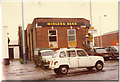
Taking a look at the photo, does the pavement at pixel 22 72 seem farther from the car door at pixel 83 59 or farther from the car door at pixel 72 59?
the car door at pixel 83 59

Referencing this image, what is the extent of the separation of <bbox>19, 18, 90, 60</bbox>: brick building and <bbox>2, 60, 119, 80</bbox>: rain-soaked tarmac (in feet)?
1.61

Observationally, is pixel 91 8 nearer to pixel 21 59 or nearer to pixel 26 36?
pixel 26 36

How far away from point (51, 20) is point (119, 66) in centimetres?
324

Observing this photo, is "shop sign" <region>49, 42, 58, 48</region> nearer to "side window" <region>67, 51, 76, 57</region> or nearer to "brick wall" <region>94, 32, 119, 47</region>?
"side window" <region>67, 51, 76, 57</region>

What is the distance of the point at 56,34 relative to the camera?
7230mm

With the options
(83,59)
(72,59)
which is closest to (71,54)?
(72,59)

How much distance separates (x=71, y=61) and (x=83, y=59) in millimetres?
494

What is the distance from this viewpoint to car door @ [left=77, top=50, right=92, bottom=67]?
692 cm

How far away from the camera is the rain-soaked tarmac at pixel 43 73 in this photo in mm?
6742

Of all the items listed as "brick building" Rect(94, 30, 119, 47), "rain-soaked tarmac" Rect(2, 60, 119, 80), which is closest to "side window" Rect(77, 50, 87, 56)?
"rain-soaked tarmac" Rect(2, 60, 119, 80)

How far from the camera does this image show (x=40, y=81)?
259 inches

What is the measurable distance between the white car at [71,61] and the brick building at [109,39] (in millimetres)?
685

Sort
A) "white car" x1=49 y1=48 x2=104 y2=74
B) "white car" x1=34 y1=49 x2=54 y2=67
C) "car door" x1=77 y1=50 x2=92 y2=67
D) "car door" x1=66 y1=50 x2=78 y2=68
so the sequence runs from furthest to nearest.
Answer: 1. "white car" x1=34 y1=49 x2=54 y2=67
2. "car door" x1=77 y1=50 x2=92 y2=67
3. "car door" x1=66 y1=50 x2=78 y2=68
4. "white car" x1=49 y1=48 x2=104 y2=74

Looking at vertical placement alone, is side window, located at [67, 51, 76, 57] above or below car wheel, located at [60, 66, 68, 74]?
above
